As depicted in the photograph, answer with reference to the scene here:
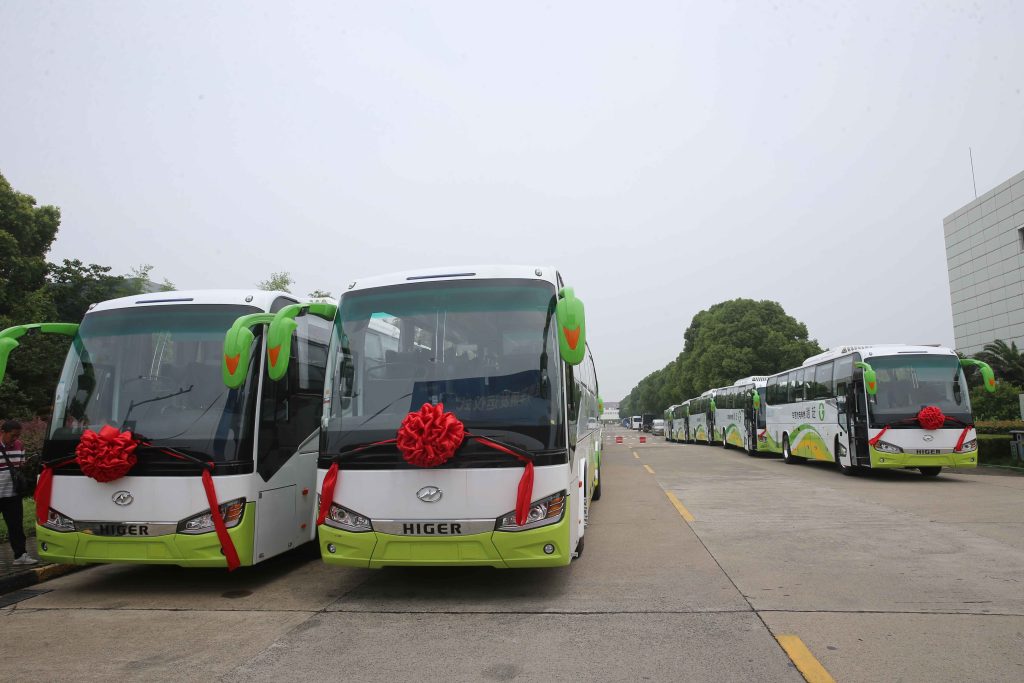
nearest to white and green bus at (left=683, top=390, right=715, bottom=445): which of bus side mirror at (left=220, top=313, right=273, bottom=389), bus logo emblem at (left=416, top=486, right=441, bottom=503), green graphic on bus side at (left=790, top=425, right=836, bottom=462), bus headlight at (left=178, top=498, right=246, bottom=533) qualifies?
green graphic on bus side at (left=790, top=425, right=836, bottom=462)

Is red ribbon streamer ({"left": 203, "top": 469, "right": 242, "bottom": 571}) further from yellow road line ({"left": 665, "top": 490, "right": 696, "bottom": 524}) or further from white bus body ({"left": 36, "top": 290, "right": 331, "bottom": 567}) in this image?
yellow road line ({"left": 665, "top": 490, "right": 696, "bottom": 524})

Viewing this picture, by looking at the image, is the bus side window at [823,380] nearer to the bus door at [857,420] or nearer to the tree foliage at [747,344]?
the bus door at [857,420]

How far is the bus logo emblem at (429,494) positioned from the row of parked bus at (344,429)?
17 millimetres

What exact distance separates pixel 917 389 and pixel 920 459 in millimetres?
1567

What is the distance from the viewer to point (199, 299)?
297 inches

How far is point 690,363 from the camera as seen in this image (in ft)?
221

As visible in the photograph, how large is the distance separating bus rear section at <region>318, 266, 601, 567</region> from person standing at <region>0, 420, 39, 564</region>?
3904 mm

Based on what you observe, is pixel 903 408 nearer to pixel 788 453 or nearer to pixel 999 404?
pixel 788 453

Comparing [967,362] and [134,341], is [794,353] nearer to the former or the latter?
[967,362]

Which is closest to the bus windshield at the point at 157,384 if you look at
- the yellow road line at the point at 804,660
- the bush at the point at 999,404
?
the yellow road line at the point at 804,660

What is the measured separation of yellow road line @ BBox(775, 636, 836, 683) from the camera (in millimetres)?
4367

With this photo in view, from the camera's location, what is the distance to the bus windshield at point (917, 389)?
16078mm

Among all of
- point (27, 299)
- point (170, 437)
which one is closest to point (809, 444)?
point (170, 437)

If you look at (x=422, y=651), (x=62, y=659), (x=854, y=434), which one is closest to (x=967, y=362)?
(x=854, y=434)
